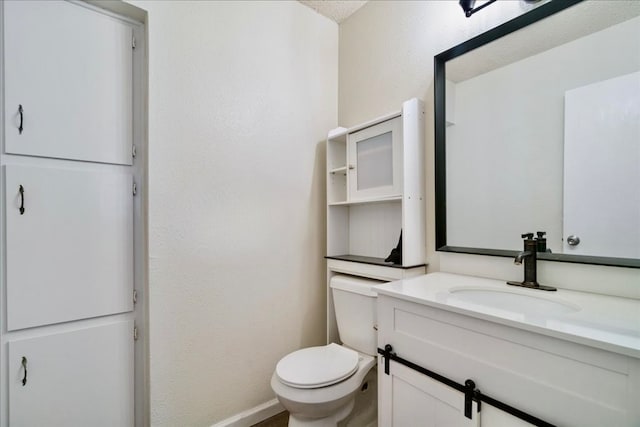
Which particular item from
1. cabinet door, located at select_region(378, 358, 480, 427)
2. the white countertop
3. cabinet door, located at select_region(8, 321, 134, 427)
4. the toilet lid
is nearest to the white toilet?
the toilet lid

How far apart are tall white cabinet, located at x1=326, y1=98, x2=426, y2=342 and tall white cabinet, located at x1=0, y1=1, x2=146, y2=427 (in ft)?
3.61

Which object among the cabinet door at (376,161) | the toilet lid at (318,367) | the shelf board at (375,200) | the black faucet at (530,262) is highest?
the cabinet door at (376,161)

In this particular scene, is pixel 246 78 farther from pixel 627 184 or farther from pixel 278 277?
pixel 627 184

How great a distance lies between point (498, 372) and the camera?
851 millimetres

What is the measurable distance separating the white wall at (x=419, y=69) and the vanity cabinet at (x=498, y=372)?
0.48 m

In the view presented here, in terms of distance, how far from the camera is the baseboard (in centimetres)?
158

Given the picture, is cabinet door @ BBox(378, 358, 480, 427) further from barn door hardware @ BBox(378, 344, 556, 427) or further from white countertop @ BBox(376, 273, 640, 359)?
white countertop @ BBox(376, 273, 640, 359)

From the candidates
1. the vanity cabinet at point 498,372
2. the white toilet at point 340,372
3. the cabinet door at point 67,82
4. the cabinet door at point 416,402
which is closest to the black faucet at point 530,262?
the vanity cabinet at point 498,372

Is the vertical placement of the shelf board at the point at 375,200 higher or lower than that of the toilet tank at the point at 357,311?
higher

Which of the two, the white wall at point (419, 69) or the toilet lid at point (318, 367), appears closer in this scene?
the white wall at point (419, 69)

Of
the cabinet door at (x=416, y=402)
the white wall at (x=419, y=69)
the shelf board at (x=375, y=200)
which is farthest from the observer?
the shelf board at (x=375, y=200)

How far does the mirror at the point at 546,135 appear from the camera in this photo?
101cm

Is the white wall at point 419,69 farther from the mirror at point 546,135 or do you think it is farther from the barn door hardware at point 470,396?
the barn door hardware at point 470,396

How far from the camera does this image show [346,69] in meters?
2.06
